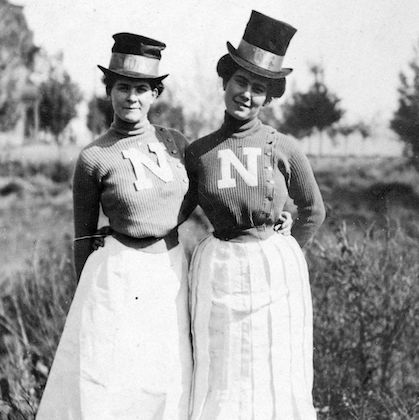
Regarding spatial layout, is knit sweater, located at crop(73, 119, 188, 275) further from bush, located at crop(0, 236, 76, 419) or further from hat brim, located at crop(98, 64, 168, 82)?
bush, located at crop(0, 236, 76, 419)

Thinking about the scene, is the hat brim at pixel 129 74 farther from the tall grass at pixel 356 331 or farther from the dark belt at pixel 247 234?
the tall grass at pixel 356 331

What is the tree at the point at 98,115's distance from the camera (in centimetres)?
712

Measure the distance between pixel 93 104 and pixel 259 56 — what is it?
4813 mm

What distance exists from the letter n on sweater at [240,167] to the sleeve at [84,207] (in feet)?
1.74

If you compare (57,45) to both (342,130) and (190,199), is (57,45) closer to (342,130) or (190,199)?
(342,130)

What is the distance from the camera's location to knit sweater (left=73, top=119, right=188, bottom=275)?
2.80 m

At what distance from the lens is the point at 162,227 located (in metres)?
2.84

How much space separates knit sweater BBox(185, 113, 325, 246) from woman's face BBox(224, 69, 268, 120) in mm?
49

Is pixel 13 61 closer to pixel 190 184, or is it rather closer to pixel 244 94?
pixel 190 184

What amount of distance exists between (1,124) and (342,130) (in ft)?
15.3

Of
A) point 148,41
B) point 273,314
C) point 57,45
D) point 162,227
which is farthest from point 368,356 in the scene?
point 57,45

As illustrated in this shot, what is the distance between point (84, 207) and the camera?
115 inches

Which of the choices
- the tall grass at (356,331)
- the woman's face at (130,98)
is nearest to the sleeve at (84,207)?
the woman's face at (130,98)

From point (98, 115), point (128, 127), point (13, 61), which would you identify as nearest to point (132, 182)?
point (128, 127)
